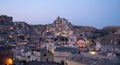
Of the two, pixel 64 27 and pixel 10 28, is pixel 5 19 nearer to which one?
pixel 10 28

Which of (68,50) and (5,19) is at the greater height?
(5,19)

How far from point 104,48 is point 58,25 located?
60.6ft

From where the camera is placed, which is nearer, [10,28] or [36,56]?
[36,56]

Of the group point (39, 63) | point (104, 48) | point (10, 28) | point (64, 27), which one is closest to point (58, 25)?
point (64, 27)

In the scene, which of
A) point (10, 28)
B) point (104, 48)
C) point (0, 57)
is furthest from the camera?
point (10, 28)

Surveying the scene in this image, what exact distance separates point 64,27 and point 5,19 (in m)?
7.27

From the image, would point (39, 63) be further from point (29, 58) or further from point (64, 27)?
point (64, 27)

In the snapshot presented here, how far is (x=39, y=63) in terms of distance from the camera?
32.2ft

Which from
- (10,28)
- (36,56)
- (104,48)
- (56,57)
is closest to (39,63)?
(36,56)

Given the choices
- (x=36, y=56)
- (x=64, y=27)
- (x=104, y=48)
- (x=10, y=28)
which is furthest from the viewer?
(x=64, y=27)

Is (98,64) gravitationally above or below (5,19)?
below

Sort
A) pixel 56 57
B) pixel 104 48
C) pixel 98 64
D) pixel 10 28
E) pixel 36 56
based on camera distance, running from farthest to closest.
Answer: pixel 10 28
pixel 104 48
pixel 56 57
pixel 36 56
pixel 98 64

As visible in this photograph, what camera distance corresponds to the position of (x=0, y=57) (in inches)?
335

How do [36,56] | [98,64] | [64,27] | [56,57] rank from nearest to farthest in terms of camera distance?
[98,64]
[36,56]
[56,57]
[64,27]
